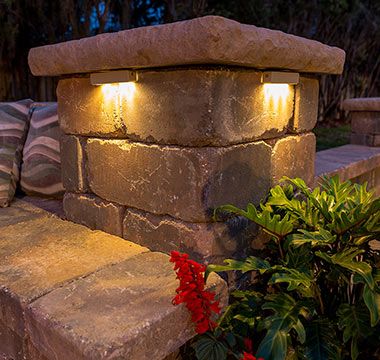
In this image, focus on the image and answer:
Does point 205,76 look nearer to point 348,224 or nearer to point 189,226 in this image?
point 189,226

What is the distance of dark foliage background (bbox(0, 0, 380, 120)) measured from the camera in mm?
6773

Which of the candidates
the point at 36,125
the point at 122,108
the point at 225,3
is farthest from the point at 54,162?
the point at 225,3

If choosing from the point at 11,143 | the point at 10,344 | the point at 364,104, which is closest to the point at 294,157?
the point at 10,344

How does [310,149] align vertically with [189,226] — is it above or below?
above

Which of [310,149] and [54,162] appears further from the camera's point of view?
[54,162]

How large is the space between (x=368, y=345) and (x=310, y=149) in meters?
1.03

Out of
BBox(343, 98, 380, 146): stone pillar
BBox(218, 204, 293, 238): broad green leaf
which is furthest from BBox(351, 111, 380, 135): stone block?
BBox(218, 204, 293, 238): broad green leaf

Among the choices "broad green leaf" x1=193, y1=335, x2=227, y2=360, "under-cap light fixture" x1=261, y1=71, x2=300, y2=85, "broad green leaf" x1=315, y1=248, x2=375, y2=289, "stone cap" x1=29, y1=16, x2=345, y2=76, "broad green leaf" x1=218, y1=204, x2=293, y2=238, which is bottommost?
"broad green leaf" x1=193, y1=335, x2=227, y2=360

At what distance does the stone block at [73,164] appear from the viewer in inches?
78.0

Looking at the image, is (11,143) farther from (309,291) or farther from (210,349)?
(309,291)

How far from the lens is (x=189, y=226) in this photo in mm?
1575

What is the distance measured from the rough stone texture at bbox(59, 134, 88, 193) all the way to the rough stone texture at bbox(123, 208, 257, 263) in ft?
1.15

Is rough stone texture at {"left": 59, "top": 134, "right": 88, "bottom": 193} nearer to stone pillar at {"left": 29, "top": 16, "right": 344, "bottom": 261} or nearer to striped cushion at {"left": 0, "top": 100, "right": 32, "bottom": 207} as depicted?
stone pillar at {"left": 29, "top": 16, "right": 344, "bottom": 261}

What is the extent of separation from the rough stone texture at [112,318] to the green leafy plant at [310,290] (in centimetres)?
17
